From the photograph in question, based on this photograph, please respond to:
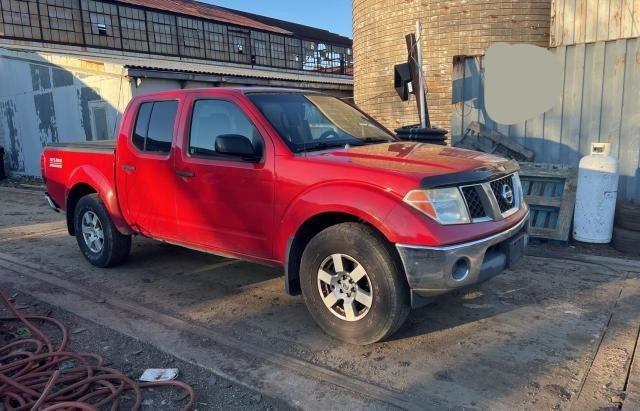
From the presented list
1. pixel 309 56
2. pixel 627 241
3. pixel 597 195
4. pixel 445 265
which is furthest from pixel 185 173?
pixel 309 56

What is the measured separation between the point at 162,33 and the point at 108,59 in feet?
29.0

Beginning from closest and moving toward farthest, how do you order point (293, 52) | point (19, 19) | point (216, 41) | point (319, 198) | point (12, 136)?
1. point (319, 198)
2. point (12, 136)
3. point (19, 19)
4. point (216, 41)
5. point (293, 52)

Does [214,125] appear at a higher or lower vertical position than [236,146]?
higher

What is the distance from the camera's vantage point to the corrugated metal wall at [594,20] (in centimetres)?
739

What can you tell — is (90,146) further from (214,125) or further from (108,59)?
(108,59)

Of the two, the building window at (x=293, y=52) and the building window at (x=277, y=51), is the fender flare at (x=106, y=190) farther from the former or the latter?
the building window at (x=293, y=52)

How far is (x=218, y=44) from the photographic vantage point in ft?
92.1

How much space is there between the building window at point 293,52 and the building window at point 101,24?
41.6ft

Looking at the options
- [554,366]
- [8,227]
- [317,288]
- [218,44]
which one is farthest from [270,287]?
[218,44]

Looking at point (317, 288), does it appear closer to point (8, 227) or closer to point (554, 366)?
point (554, 366)

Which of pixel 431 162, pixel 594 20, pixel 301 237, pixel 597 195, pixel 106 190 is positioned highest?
pixel 594 20

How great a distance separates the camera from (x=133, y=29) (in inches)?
933

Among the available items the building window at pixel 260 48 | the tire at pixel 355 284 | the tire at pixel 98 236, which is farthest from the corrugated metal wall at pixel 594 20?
the building window at pixel 260 48

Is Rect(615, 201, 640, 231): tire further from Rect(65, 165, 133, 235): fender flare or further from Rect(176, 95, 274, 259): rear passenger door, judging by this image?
Rect(65, 165, 133, 235): fender flare
